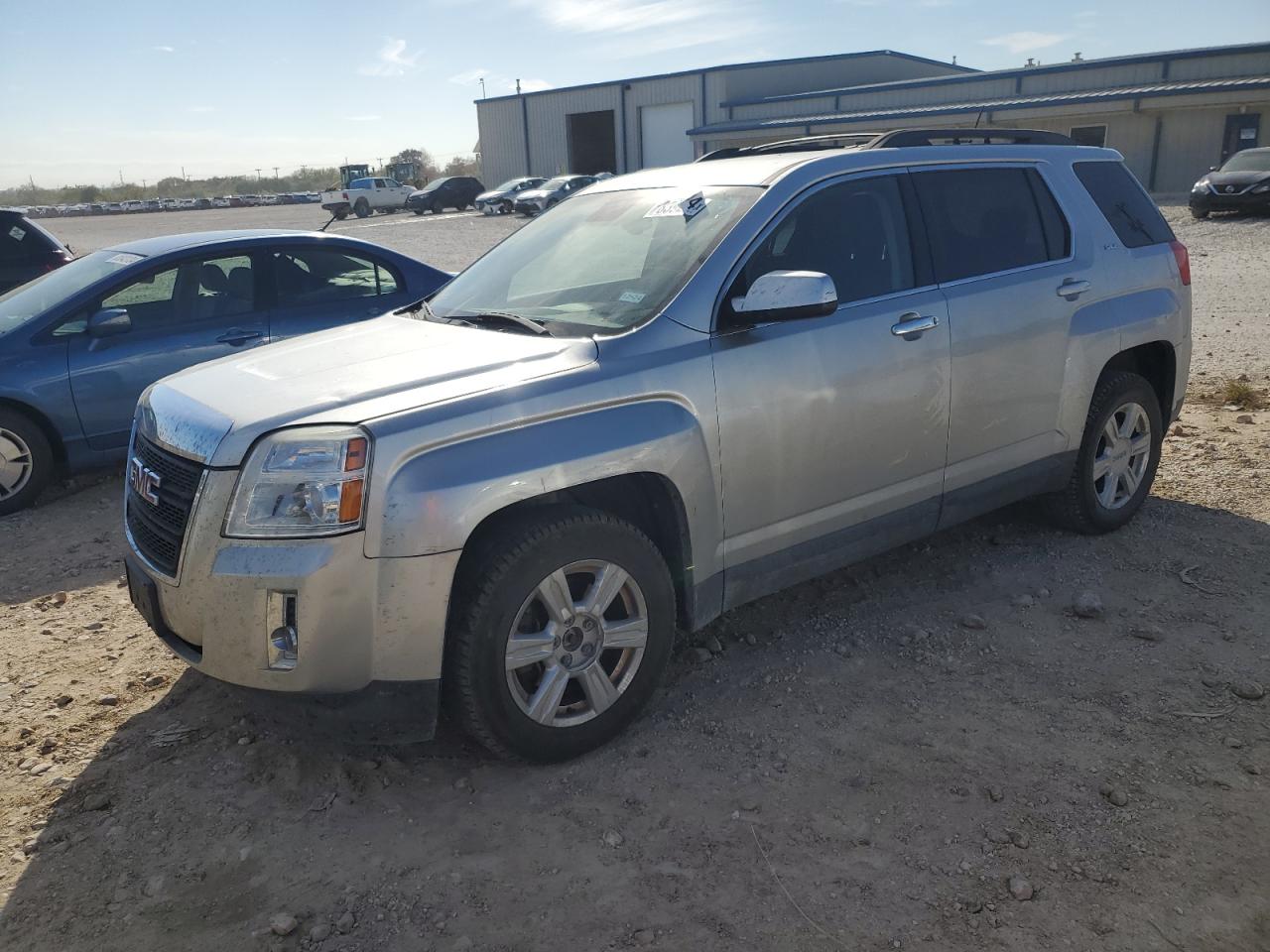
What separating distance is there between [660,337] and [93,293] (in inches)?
182

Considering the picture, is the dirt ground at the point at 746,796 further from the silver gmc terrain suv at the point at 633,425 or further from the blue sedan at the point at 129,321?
the blue sedan at the point at 129,321

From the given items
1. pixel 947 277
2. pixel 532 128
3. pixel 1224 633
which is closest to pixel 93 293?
pixel 947 277

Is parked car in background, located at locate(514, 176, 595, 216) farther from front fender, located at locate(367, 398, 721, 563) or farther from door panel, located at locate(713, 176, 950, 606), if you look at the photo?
front fender, located at locate(367, 398, 721, 563)

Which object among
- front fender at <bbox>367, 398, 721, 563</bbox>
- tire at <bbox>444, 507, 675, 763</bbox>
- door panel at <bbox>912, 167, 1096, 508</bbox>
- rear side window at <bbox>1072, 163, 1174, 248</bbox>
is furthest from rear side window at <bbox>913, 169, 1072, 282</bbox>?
tire at <bbox>444, 507, 675, 763</bbox>

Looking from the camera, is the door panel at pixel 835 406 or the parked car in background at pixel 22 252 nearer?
the door panel at pixel 835 406

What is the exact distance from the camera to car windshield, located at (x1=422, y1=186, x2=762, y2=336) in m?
3.69

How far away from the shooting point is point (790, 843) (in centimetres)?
296

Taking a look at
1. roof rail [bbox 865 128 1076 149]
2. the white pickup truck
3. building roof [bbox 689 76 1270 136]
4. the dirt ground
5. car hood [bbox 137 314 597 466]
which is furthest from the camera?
the white pickup truck

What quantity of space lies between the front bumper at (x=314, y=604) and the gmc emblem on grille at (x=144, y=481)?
382 mm

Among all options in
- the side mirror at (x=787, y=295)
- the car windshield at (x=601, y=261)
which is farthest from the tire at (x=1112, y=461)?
the car windshield at (x=601, y=261)

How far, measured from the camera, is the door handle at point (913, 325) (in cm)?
400

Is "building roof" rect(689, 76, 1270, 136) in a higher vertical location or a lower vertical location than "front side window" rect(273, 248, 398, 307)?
higher

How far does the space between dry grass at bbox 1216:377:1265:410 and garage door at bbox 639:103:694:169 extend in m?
40.5

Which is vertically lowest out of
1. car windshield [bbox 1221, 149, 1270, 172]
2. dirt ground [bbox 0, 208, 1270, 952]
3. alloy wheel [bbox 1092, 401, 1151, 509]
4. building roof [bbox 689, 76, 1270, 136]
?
dirt ground [bbox 0, 208, 1270, 952]
